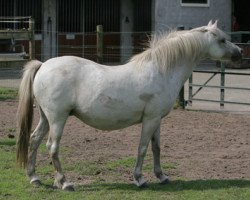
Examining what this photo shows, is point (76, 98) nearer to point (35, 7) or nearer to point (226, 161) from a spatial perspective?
point (226, 161)

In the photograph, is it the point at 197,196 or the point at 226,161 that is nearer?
the point at 197,196

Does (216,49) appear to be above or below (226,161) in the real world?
above

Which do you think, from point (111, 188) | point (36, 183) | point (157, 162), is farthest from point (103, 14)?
point (111, 188)

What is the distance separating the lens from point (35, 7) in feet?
83.6

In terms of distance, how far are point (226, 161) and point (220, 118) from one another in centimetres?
412

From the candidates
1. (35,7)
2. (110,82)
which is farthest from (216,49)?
(35,7)

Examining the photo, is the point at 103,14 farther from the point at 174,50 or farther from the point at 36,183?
the point at 36,183

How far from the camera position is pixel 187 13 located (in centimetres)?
2736

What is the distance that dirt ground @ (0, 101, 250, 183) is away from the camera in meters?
7.99

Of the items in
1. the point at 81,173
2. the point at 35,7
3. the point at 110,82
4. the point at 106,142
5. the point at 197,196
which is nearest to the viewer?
the point at 197,196

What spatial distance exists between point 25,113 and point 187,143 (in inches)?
137

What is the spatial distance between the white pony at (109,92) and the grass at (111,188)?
0.17m

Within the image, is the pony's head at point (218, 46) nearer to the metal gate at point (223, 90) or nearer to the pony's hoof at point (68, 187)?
the pony's hoof at point (68, 187)

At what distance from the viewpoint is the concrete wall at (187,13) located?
2697 cm
